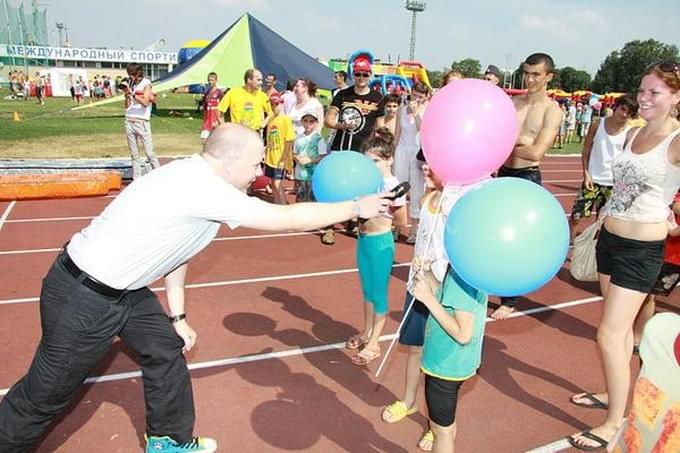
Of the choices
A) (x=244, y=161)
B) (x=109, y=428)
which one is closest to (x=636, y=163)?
(x=244, y=161)

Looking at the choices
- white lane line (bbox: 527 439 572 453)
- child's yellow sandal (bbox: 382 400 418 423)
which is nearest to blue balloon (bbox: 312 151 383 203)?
child's yellow sandal (bbox: 382 400 418 423)

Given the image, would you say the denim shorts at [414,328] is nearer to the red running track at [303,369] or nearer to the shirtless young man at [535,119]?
the red running track at [303,369]

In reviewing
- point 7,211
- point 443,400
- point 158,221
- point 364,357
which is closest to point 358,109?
point 364,357

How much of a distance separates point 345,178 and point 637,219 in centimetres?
172

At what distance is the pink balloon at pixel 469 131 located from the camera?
8.26 feet

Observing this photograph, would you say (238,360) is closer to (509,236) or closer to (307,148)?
(509,236)

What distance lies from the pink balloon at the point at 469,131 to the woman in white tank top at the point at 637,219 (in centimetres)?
89

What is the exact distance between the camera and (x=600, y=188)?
6.25m

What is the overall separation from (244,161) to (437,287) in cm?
118

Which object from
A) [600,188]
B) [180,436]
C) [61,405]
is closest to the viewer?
[61,405]

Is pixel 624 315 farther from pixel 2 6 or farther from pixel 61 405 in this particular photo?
pixel 2 6

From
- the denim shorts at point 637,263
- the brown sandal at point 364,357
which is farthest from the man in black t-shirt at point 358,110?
the denim shorts at point 637,263

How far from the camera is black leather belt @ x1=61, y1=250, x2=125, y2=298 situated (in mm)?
2391

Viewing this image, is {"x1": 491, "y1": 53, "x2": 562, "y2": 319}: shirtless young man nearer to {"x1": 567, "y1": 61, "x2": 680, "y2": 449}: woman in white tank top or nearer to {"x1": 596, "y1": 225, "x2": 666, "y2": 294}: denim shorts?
{"x1": 567, "y1": 61, "x2": 680, "y2": 449}: woman in white tank top
